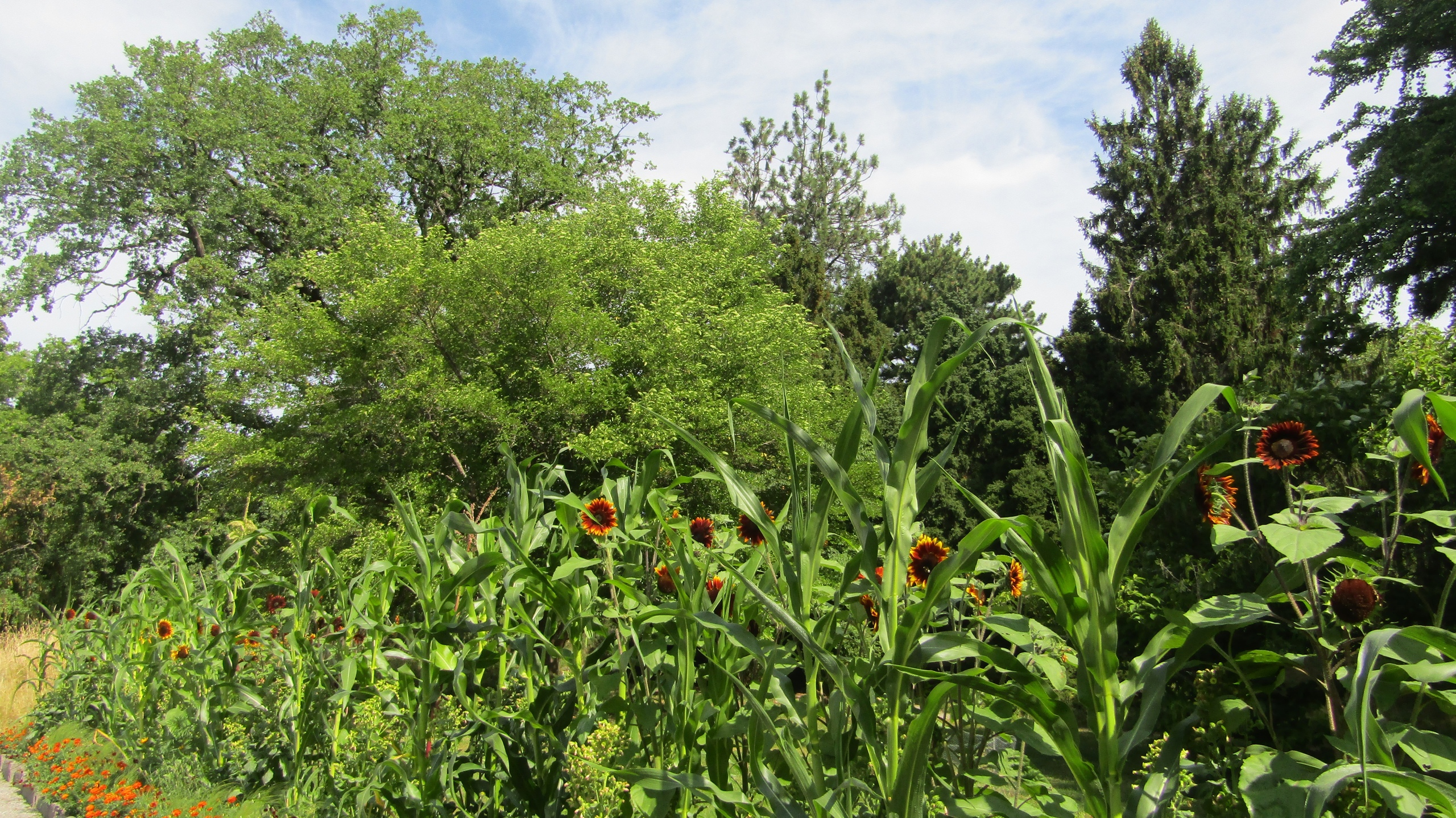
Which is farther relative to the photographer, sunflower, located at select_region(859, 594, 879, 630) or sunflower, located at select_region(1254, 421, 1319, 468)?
sunflower, located at select_region(859, 594, 879, 630)

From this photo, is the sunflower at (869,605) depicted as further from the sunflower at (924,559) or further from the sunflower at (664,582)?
the sunflower at (664,582)

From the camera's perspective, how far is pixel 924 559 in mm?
1866

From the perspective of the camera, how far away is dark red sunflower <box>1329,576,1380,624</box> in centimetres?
123

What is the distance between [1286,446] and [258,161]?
65.4ft

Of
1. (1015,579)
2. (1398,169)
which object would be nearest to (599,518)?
(1015,579)

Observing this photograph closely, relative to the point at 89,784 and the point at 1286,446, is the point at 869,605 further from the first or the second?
the point at 89,784

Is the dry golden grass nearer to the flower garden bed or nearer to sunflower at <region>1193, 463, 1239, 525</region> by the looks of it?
the flower garden bed

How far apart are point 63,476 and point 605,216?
1206cm

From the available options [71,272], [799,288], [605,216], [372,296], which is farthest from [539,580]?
[71,272]

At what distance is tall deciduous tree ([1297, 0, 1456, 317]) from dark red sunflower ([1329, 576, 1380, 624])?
1223 centimetres

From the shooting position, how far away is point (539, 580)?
6.70 ft

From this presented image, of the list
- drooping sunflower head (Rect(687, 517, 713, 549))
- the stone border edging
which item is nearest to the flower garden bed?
the stone border edging

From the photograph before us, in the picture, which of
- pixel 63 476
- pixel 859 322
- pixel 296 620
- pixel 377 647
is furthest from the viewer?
pixel 859 322

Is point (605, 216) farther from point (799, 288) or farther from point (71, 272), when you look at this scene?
point (71, 272)
